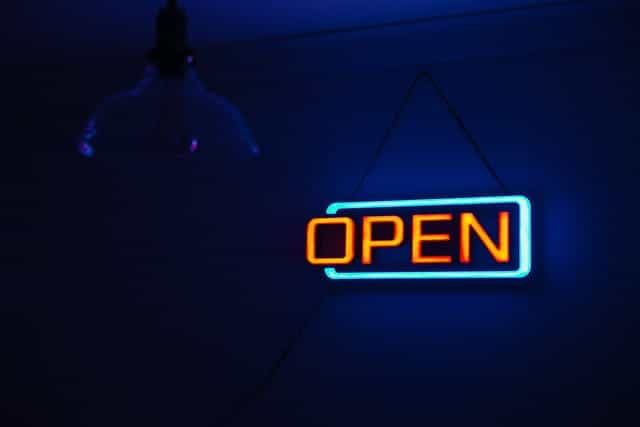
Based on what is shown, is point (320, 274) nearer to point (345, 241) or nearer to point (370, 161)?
point (345, 241)

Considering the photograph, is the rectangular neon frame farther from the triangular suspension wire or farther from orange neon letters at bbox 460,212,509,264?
the triangular suspension wire

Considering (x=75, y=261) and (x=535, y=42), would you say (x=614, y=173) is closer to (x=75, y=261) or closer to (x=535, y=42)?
(x=535, y=42)

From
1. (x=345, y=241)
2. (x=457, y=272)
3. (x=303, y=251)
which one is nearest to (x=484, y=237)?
(x=457, y=272)

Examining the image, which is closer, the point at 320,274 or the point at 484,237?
the point at 484,237

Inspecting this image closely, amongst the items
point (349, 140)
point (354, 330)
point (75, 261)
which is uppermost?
point (349, 140)

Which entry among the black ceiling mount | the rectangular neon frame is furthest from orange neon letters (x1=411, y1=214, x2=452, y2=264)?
the black ceiling mount

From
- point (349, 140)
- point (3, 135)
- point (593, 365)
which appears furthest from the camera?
point (3, 135)

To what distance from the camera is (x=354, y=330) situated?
364 cm

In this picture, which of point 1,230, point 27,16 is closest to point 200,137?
point 27,16

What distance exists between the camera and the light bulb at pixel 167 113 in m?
2.18

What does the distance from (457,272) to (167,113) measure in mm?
1686

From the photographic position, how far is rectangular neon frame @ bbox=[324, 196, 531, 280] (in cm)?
335

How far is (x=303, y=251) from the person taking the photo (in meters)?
3.80

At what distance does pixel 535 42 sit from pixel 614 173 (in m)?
0.70
